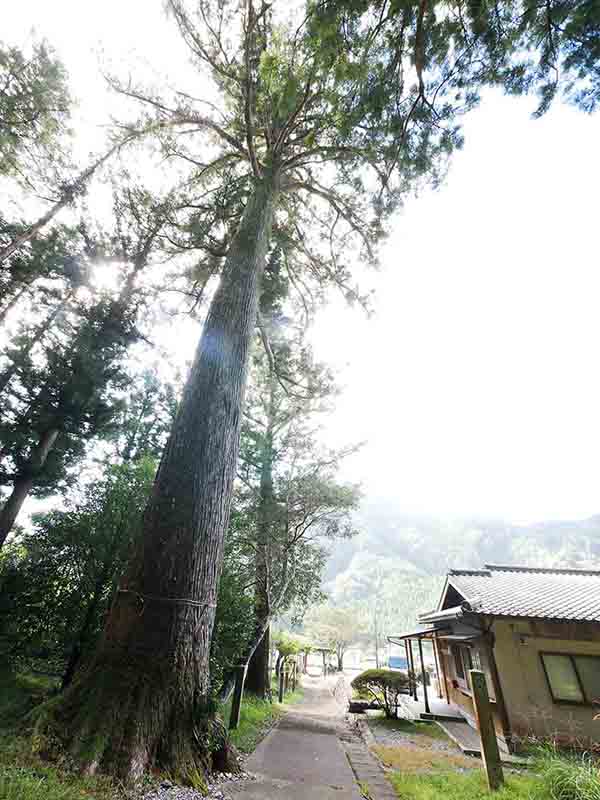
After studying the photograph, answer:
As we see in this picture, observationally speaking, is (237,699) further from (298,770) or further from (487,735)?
(487,735)

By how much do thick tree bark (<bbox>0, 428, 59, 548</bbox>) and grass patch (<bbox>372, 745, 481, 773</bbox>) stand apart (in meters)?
9.47

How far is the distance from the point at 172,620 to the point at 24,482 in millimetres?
9646

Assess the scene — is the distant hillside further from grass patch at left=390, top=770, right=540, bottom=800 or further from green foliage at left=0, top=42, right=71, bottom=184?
green foliage at left=0, top=42, right=71, bottom=184

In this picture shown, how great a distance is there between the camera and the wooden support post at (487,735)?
404 cm

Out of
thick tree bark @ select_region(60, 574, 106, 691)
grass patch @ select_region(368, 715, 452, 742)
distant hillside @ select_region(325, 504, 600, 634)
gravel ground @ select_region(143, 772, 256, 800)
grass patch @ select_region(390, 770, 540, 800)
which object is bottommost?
grass patch @ select_region(368, 715, 452, 742)

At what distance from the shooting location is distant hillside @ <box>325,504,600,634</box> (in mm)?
80750

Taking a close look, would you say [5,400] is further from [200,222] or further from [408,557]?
[408,557]

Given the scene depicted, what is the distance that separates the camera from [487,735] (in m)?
4.31

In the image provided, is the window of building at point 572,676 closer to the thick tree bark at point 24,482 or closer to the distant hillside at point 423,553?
the thick tree bark at point 24,482

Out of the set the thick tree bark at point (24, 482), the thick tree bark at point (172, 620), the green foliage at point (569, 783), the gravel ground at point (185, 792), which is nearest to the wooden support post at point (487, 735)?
the green foliage at point (569, 783)

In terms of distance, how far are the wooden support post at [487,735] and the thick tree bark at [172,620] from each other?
3.90 m

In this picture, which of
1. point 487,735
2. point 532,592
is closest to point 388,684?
point 532,592

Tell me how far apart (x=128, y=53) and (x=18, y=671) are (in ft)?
33.2

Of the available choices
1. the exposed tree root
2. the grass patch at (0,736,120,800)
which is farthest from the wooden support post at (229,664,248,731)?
the grass patch at (0,736,120,800)
